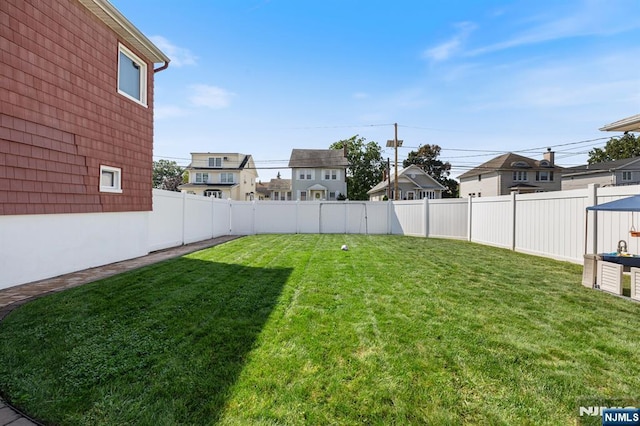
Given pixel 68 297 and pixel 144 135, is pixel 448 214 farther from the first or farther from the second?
pixel 68 297

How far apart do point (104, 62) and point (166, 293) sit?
589 cm

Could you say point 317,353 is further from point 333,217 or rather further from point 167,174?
point 167,174

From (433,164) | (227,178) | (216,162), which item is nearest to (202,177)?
(216,162)

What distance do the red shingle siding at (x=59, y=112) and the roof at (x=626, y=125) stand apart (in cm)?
1238

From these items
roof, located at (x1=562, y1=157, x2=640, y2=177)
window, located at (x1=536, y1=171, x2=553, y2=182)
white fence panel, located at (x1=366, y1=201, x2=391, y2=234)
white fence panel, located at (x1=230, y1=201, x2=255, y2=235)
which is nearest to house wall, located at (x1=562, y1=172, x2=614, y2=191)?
roof, located at (x1=562, y1=157, x2=640, y2=177)

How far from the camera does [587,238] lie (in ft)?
22.2

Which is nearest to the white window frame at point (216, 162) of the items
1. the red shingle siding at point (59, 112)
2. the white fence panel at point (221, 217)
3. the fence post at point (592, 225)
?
the white fence panel at point (221, 217)

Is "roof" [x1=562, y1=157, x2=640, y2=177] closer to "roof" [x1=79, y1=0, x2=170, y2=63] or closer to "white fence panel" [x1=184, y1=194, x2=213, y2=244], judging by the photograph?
"white fence panel" [x1=184, y1=194, x2=213, y2=244]

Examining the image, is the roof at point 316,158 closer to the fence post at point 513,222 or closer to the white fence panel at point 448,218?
the white fence panel at point 448,218

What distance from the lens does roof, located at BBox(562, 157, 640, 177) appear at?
1151 inches

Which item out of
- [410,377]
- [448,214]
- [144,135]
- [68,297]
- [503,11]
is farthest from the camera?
[448,214]

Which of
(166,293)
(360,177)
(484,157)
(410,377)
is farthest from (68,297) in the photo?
(360,177)

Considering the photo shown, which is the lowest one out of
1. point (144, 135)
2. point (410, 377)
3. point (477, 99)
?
point (410, 377)

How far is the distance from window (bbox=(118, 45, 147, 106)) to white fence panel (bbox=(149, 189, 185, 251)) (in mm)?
2722
